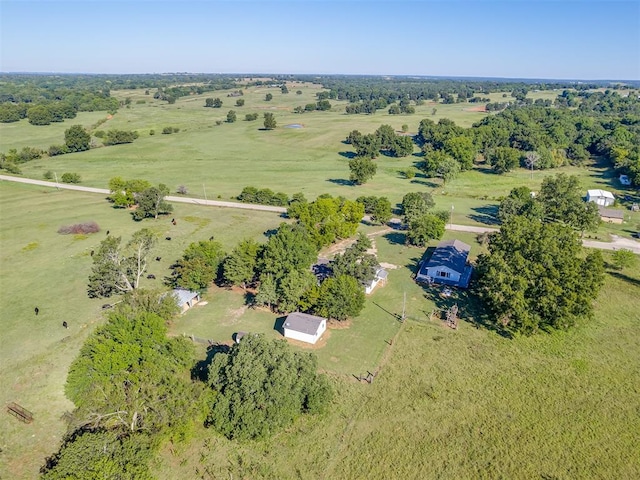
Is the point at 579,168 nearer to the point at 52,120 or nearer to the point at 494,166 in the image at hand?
the point at 494,166

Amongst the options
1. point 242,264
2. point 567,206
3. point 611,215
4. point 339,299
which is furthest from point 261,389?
point 611,215

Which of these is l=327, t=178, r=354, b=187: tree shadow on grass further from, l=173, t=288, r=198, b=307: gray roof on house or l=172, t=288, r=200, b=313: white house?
l=173, t=288, r=198, b=307: gray roof on house

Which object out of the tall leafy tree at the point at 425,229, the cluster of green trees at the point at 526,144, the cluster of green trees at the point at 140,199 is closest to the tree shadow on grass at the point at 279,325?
the tall leafy tree at the point at 425,229

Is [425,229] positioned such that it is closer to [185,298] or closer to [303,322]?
[303,322]

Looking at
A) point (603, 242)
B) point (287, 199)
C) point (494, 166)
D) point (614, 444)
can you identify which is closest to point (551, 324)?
point (614, 444)

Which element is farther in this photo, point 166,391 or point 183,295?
point 183,295

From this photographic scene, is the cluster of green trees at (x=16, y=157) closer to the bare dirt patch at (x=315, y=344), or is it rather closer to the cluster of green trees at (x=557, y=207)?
the bare dirt patch at (x=315, y=344)

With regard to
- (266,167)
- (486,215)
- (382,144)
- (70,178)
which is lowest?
(486,215)

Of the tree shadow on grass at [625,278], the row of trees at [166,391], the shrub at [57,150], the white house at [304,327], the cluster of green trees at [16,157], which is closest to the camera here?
the row of trees at [166,391]
